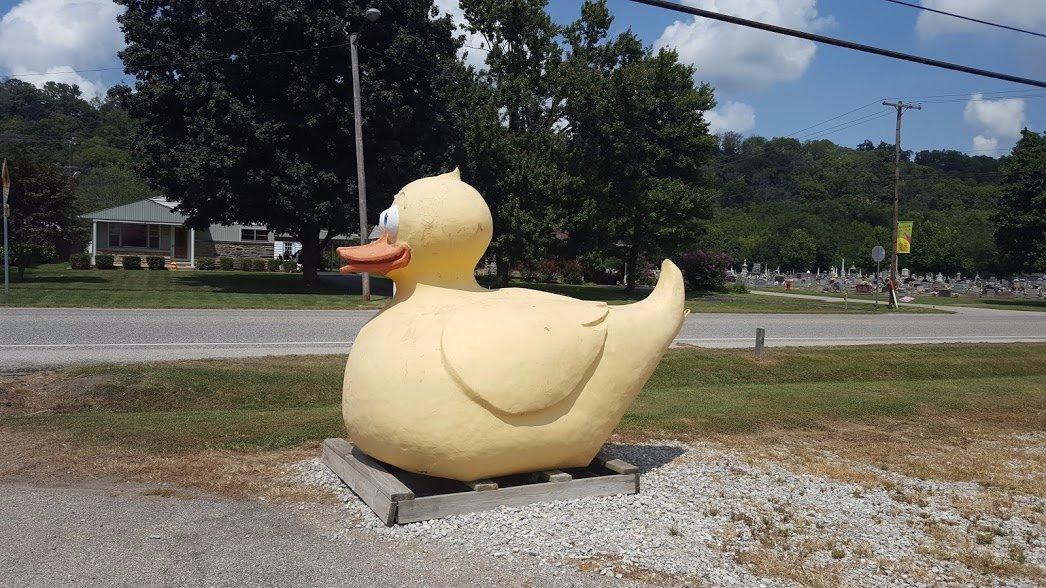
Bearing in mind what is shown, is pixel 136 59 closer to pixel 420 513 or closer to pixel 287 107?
pixel 287 107

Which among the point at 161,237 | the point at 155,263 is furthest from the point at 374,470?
the point at 161,237

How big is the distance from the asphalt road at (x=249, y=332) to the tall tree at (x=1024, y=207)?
20893 mm

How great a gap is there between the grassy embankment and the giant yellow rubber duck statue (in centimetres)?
1661

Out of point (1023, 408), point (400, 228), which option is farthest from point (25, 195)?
point (1023, 408)

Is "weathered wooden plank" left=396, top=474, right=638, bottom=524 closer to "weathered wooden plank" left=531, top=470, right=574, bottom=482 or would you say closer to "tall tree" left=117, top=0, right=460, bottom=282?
"weathered wooden plank" left=531, top=470, right=574, bottom=482

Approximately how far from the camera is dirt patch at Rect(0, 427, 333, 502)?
20.9 ft

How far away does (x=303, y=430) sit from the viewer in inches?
331

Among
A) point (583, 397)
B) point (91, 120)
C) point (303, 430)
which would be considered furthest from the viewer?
point (91, 120)

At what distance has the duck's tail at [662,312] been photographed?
20.1ft

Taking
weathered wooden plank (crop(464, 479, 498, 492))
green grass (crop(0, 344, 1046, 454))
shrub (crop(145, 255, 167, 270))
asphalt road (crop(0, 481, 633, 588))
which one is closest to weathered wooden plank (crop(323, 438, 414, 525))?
asphalt road (crop(0, 481, 633, 588))

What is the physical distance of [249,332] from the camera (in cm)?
1589

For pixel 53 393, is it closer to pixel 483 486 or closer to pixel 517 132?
pixel 483 486

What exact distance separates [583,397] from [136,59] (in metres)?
26.2

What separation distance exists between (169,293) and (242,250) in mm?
26500
